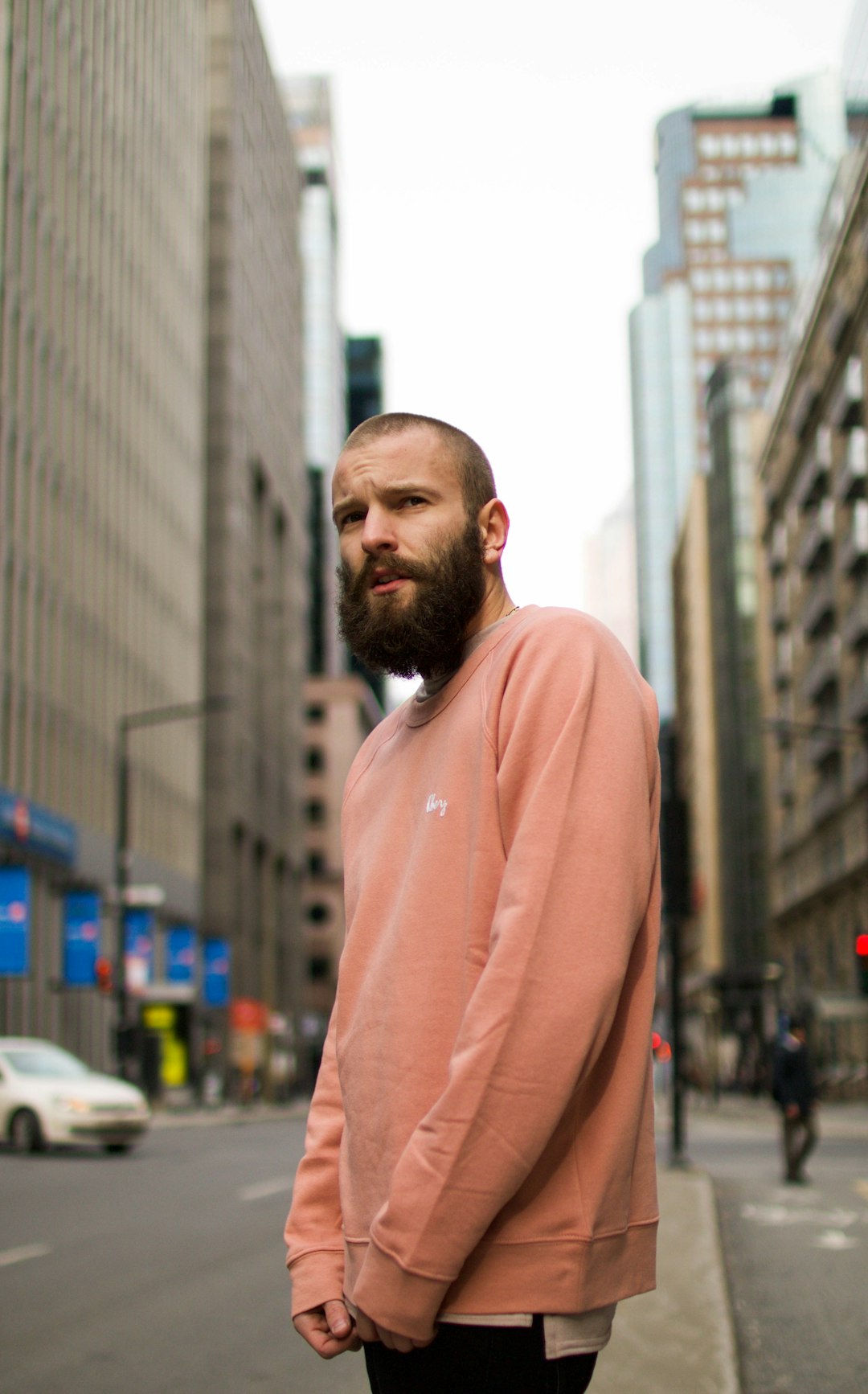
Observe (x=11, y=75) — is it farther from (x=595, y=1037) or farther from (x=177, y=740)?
(x=595, y=1037)

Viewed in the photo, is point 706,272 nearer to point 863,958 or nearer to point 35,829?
point 35,829

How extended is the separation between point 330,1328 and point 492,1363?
317 millimetres

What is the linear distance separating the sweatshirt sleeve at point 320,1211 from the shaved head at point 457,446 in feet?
2.65

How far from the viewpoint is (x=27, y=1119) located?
20.4 m

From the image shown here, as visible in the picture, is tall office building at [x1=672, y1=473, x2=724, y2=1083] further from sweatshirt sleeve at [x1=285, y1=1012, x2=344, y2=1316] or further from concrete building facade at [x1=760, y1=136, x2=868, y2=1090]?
sweatshirt sleeve at [x1=285, y1=1012, x2=344, y2=1316]

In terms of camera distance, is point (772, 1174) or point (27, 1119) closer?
point (772, 1174)

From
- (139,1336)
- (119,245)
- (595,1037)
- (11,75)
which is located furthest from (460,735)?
(119,245)

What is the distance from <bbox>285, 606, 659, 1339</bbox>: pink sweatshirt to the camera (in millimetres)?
1938

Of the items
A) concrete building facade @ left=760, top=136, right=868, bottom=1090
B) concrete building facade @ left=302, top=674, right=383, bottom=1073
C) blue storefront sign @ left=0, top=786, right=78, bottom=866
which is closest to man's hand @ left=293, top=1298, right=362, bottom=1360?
blue storefront sign @ left=0, top=786, right=78, bottom=866

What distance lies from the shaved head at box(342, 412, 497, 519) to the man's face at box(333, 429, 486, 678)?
1 cm

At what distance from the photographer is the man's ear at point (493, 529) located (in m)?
2.45

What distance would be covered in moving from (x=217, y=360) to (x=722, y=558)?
36759mm

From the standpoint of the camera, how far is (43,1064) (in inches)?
853

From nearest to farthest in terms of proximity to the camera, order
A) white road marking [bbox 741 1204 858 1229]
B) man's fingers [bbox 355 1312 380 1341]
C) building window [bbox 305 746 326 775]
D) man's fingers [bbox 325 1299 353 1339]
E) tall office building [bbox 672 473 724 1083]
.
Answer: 1. man's fingers [bbox 355 1312 380 1341]
2. man's fingers [bbox 325 1299 353 1339]
3. white road marking [bbox 741 1204 858 1229]
4. tall office building [bbox 672 473 724 1083]
5. building window [bbox 305 746 326 775]
